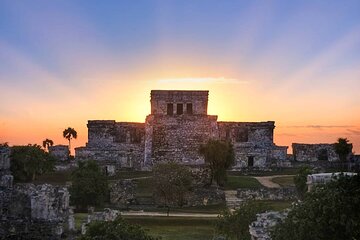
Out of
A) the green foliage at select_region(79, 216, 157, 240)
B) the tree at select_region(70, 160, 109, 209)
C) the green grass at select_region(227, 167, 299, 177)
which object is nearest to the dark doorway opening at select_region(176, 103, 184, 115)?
the green grass at select_region(227, 167, 299, 177)

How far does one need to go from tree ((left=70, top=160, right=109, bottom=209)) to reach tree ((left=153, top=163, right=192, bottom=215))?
3937mm

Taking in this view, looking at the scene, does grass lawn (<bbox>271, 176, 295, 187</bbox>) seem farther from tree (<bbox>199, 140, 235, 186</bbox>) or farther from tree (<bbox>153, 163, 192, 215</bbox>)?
tree (<bbox>153, 163, 192, 215</bbox>)

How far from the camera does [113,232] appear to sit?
1767 cm

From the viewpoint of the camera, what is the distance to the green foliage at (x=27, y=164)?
5588cm

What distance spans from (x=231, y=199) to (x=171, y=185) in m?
4.72

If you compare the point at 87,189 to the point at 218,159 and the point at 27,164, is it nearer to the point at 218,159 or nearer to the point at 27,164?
the point at 218,159

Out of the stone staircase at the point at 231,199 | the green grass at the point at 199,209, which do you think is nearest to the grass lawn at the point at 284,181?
the stone staircase at the point at 231,199

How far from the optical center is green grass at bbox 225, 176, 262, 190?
177ft

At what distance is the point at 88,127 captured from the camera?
256ft

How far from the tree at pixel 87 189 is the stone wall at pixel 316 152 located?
39658 millimetres

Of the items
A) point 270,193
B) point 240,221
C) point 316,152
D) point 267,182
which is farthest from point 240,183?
point 240,221

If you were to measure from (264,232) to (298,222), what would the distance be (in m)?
2.41

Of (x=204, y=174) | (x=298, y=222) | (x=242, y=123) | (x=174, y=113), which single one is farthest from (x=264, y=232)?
(x=242, y=123)

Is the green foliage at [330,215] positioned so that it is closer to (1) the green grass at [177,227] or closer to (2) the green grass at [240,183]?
(1) the green grass at [177,227]
